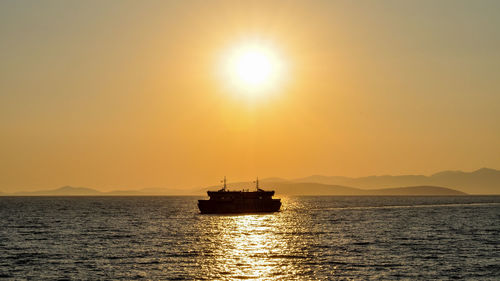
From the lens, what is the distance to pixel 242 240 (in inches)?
3406

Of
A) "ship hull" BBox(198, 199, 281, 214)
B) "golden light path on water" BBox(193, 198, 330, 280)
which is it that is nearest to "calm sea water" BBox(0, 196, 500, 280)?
"golden light path on water" BBox(193, 198, 330, 280)

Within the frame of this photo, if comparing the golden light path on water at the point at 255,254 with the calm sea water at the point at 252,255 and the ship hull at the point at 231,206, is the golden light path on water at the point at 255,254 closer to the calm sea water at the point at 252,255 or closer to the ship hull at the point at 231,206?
the calm sea water at the point at 252,255

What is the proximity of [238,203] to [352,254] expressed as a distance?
103 metres

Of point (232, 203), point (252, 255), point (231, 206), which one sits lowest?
point (252, 255)

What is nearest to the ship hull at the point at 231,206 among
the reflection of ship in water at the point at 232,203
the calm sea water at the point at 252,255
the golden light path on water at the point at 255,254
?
the reflection of ship in water at the point at 232,203

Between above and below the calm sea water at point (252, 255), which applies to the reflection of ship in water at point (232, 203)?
above

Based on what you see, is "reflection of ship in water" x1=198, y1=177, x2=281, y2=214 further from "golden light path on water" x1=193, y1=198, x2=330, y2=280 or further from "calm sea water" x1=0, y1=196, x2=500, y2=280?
"calm sea water" x1=0, y1=196, x2=500, y2=280

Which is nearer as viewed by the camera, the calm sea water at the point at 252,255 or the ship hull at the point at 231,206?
the calm sea water at the point at 252,255

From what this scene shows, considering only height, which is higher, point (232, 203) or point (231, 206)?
point (232, 203)

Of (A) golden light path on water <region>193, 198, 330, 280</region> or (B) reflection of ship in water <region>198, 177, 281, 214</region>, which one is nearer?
(A) golden light path on water <region>193, 198, 330, 280</region>

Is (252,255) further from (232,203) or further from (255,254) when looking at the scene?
(232,203)

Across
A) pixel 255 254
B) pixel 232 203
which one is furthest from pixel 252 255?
pixel 232 203

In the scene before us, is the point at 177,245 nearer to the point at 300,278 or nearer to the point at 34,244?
the point at 34,244

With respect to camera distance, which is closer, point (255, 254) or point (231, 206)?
point (255, 254)
